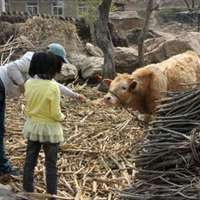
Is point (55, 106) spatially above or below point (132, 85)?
above

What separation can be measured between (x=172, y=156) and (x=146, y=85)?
3471 mm

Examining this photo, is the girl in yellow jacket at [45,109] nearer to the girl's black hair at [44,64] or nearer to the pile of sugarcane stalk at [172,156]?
the girl's black hair at [44,64]

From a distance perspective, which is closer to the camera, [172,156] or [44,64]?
[172,156]

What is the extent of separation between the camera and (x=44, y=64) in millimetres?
5832

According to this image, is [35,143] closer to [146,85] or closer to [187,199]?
[187,199]

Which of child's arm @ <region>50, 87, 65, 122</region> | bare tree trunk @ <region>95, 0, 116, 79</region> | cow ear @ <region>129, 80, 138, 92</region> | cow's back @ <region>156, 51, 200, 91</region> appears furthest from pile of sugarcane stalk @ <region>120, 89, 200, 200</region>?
bare tree trunk @ <region>95, 0, 116, 79</region>

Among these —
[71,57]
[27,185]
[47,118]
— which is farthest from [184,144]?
[71,57]

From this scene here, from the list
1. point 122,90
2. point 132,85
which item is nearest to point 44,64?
point 122,90

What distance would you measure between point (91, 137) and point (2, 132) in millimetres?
1962

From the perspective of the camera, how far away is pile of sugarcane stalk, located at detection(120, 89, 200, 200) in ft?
15.2

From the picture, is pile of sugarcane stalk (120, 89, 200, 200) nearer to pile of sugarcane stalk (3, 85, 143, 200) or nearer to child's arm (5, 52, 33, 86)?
pile of sugarcane stalk (3, 85, 143, 200)

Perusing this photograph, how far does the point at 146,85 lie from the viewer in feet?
27.2

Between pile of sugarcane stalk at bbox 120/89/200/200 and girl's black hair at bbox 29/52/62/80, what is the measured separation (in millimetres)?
1176

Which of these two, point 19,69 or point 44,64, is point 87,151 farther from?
point 44,64
